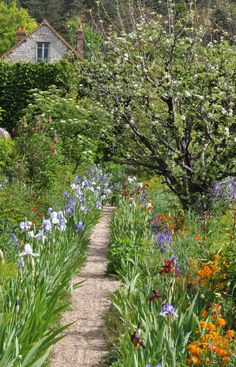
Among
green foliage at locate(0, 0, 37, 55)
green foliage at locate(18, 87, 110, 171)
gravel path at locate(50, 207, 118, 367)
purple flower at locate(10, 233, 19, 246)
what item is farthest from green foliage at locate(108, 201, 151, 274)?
green foliage at locate(0, 0, 37, 55)

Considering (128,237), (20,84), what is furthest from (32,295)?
(20,84)

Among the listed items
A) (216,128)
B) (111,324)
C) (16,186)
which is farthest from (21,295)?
(216,128)

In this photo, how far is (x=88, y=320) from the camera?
212 inches

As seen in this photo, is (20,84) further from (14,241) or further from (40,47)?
(14,241)

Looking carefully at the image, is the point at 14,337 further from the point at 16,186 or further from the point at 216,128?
the point at 216,128

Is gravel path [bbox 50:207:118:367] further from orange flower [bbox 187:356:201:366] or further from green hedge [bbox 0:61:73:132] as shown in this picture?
green hedge [bbox 0:61:73:132]

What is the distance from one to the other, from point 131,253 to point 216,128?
318 cm

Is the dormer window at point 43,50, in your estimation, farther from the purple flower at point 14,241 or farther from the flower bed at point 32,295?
the purple flower at point 14,241

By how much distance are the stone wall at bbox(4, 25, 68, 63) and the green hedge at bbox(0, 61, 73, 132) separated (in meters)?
9.60

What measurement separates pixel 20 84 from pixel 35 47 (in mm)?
10644

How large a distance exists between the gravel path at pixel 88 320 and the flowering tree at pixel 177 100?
1913 millimetres

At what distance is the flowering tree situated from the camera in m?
8.54

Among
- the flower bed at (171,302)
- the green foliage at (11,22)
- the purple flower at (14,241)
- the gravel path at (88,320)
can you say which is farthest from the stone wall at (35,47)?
the purple flower at (14,241)

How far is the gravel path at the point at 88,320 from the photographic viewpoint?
4523 mm
